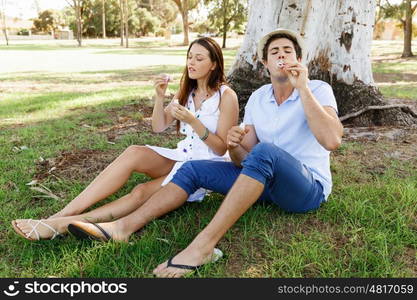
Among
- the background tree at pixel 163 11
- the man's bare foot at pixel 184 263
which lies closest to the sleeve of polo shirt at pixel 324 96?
the man's bare foot at pixel 184 263

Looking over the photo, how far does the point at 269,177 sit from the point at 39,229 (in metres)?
1.54

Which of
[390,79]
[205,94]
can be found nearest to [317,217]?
[205,94]

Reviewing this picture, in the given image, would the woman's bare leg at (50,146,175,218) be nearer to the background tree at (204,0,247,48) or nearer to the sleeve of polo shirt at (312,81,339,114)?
the sleeve of polo shirt at (312,81,339,114)

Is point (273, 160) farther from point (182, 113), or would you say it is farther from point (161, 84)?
point (161, 84)

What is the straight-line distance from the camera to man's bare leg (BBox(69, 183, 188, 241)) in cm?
284

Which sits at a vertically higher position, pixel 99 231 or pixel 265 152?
pixel 265 152

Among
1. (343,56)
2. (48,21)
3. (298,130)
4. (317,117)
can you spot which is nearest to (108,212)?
(298,130)

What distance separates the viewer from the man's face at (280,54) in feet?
9.40

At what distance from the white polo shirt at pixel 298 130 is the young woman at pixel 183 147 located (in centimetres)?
34

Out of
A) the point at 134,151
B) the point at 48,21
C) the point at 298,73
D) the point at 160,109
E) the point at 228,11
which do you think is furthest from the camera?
the point at 48,21

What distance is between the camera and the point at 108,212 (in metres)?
3.08

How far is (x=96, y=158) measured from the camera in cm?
455

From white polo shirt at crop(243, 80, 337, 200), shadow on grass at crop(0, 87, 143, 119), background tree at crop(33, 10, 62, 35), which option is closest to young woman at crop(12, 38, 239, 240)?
white polo shirt at crop(243, 80, 337, 200)

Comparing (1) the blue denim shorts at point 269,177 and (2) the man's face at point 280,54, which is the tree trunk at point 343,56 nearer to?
(2) the man's face at point 280,54
